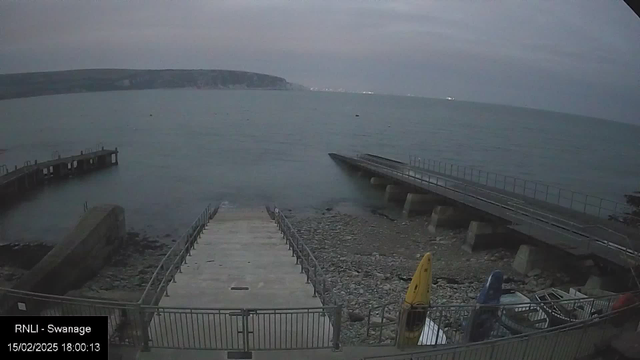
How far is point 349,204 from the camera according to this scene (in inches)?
1022

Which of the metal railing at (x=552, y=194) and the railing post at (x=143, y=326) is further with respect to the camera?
the metal railing at (x=552, y=194)

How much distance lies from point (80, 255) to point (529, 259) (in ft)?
44.1

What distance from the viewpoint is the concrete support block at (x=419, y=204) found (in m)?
20.8

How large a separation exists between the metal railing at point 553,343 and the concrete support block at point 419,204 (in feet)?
53.6

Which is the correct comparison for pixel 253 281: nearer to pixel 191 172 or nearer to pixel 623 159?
pixel 191 172

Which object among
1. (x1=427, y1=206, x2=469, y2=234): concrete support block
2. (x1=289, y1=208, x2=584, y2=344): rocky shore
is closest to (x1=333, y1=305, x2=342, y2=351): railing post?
(x1=289, y1=208, x2=584, y2=344): rocky shore

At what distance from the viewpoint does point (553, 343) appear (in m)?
4.45

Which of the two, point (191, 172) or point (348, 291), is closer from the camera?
point (348, 291)

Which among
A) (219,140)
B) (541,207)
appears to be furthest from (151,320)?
(219,140)

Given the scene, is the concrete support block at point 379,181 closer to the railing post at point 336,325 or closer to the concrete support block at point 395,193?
the concrete support block at point 395,193

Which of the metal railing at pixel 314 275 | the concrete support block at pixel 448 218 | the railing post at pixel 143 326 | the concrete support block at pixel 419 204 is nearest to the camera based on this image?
the railing post at pixel 143 326

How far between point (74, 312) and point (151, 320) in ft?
3.46

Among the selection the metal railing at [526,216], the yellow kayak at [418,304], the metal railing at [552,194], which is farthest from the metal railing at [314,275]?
the metal railing at [552,194]

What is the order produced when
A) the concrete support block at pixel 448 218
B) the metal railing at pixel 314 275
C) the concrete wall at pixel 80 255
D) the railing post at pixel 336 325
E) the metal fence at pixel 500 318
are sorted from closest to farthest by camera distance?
the railing post at pixel 336 325
the metal fence at pixel 500 318
the metal railing at pixel 314 275
the concrete wall at pixel 80 255
the concrete support block at pixel 448 218
